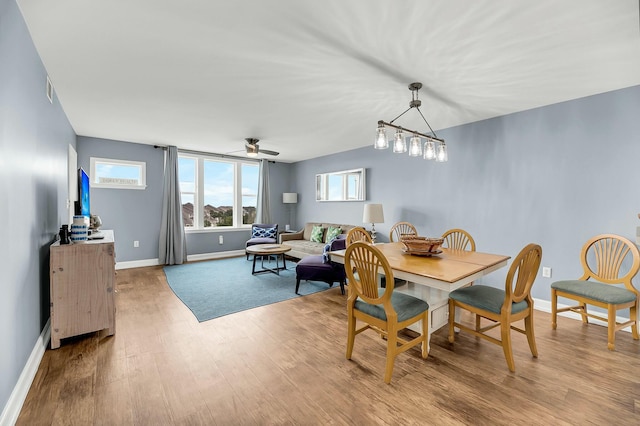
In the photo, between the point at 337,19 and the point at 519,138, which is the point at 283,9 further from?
the point at 519,138

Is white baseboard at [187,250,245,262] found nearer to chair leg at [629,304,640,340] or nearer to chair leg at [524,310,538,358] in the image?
chair leg at [524,310,538,358]

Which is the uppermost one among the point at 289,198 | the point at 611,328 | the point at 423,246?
the point at 289,198

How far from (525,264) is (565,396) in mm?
854

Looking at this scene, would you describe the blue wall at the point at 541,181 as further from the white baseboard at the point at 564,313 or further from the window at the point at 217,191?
the window at the point at 217,191

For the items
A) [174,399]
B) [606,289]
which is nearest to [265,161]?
[174,399]

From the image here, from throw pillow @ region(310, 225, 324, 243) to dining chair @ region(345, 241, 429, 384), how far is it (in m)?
3.65

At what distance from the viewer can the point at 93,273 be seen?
2.47 m

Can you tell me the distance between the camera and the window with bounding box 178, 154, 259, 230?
19.8 feet

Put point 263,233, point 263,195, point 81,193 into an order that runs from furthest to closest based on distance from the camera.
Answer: point 263,195
point 263,233
point 81,193

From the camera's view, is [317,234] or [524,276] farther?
[317,234]

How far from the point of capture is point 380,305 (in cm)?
205

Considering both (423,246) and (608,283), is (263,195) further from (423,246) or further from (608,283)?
(608,283)

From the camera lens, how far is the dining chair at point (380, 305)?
1.90 meters

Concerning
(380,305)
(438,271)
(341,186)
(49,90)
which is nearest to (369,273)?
(380,305)
